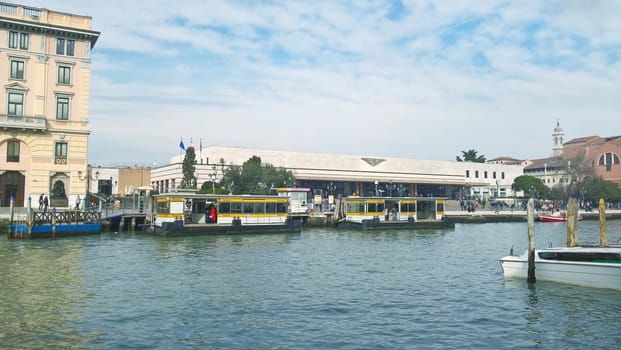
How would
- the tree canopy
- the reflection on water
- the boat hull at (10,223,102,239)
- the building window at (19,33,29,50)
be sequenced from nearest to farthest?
the reflection on water → the boat hull at (10,223,102,239) → the building window at (19,33,29,50) → the tree canopy

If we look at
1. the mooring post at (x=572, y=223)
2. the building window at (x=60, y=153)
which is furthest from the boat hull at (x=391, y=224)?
the building window at (x=60, y=153)

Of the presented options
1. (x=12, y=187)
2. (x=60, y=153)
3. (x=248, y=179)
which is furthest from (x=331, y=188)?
(x=12, y=187)

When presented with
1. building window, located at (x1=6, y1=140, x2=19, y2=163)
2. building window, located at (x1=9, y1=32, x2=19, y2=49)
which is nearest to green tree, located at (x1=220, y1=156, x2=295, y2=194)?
building window, located at (x1=6, y1=140, x2=19, y2=163)

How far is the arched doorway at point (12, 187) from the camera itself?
154 ft

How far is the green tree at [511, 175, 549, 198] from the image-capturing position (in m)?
105

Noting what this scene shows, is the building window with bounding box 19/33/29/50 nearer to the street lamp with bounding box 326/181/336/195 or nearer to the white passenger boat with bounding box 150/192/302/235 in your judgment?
the white passenger boat with bounding box 150/192/302/235

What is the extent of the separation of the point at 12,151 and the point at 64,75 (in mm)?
8489

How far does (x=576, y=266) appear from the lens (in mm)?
21594

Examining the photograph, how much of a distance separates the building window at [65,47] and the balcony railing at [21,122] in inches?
270

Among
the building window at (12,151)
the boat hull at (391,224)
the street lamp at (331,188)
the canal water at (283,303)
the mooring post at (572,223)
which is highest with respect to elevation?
the building window at (12,151)

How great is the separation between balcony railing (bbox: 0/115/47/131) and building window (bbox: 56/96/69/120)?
187 centimetres

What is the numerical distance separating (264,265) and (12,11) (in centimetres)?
3747

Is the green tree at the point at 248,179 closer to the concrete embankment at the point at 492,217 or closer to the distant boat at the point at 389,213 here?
the distant boat at the point at 389,213

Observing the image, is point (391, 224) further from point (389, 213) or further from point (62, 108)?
point (62, 108)
